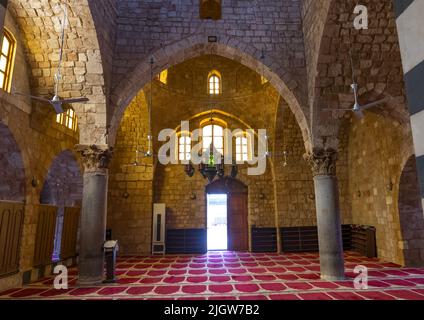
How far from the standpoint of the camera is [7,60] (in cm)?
654

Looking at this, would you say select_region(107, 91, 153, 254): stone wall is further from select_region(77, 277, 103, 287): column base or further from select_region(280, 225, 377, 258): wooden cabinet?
select_region(280, 225, 377, 258): wooden cabinet

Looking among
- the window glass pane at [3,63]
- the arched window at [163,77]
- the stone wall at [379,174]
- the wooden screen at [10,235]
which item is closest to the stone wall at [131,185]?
the arched window at [163,77]

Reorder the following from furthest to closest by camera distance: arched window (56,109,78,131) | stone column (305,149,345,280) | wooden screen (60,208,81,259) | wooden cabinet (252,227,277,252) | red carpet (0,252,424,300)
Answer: wooden cabinet (252,227,277,252) → wooden screen (60,208,81,259) → arched window (56,109,78,131) → stone column (305,149,345,280) → red carpet (0,252,424,300)

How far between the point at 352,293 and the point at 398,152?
16.3ft

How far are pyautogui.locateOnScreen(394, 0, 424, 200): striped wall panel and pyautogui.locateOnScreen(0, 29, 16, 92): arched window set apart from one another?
7320mm

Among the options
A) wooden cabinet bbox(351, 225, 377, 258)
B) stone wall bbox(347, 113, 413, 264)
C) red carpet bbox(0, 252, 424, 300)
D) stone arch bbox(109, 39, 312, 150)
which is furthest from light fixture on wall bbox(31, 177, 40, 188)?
→ wooden cabinet bbox(351, 225, 377, 258)

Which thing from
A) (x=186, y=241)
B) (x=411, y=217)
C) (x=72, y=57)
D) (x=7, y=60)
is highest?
(x=72, y=57)

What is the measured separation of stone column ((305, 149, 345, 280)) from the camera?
661cm

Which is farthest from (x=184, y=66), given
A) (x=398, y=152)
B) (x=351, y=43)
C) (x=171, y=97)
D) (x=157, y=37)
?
(x=398, y=152)

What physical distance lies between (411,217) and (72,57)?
390 inches

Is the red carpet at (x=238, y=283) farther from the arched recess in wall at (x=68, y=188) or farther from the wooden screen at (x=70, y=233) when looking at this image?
the arched recess in wall at (x=68, y=188)

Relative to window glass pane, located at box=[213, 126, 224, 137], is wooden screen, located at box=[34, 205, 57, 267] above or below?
below

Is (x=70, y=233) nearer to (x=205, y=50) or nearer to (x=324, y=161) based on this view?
(x=205, y=50)

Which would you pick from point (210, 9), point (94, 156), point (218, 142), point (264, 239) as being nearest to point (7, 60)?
point (94, 156)
